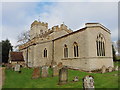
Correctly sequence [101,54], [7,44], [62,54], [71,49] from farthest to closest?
[7,44] < [62,54] < [71,49] < [101,54]

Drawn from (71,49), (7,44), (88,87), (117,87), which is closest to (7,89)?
(88,87)

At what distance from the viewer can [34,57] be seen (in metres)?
22.1

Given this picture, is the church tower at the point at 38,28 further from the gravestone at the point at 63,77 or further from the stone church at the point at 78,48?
the gravestone at the point at 63,77

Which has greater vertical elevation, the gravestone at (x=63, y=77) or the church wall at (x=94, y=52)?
the church wall at (x=94, y=52)

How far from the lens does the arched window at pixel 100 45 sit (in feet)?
57.9

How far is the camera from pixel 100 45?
1806 centimetres

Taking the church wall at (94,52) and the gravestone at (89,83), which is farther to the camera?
the church wall at (94,52)

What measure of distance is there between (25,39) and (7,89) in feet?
113

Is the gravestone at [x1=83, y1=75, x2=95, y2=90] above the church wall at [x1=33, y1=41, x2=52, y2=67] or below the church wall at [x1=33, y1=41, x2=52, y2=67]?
below

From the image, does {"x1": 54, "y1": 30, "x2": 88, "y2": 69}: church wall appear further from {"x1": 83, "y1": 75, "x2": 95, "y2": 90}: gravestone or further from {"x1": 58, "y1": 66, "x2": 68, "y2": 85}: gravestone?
{"x1": 83, "y1": 75, "x2": 95, "y2": 90}: gravestone

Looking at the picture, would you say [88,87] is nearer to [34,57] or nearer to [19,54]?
[34,57]

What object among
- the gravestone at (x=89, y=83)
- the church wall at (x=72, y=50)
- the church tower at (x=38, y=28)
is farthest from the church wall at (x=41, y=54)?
the church tower at (x=38, y=28)

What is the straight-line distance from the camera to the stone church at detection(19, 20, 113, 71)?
1675cm

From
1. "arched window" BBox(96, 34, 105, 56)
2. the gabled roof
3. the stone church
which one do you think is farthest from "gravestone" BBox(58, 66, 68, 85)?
the gabled roof
